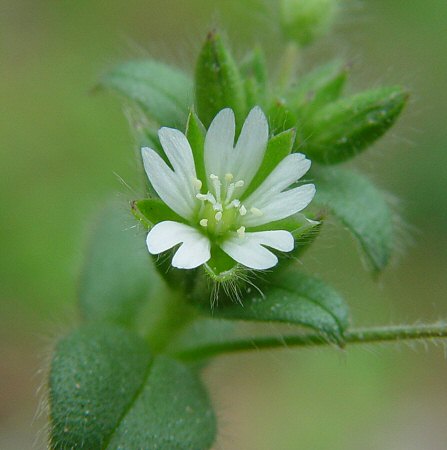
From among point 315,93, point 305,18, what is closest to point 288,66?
point 305,18

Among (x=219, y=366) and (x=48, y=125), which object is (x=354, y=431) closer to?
(x=219, y=366)

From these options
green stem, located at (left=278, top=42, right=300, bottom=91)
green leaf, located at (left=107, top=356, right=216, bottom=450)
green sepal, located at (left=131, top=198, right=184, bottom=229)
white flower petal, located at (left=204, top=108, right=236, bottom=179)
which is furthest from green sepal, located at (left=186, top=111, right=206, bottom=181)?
green leaf, located at (left=107, top=356, right=216, bottom=450)

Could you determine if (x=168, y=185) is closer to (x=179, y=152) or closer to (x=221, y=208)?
(x=179, y=152)

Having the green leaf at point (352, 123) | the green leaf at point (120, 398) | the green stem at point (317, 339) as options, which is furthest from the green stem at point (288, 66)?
the green leaf at point (120, 398)

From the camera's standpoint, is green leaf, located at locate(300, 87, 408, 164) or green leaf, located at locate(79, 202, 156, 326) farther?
green leaf, located at locate(79, 202, 156, 326)

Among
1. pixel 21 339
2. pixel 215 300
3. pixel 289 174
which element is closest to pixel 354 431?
pixel 21 339

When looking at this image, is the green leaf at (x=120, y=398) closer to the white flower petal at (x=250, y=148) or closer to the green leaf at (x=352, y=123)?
the white flower petal at (x=250, y=148)

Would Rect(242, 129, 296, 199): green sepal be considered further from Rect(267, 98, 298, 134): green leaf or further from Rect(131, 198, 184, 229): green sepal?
Rect(131, 198, 184, 229): green sepal
